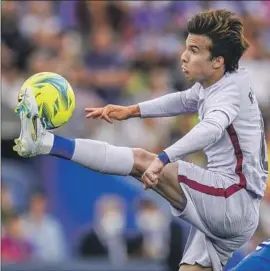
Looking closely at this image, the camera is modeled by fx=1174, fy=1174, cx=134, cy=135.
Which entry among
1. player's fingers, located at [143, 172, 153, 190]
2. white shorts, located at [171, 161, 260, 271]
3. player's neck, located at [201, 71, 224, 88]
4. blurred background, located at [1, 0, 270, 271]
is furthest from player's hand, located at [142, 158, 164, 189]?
blurred background, located at [1, 0, 270, 271]

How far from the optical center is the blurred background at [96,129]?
12906mm

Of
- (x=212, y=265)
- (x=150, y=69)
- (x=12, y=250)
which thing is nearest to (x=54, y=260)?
(x=12, y=250)

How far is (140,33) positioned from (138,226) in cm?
353

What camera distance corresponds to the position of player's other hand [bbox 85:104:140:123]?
809cm

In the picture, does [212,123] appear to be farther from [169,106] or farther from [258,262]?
[258,262]

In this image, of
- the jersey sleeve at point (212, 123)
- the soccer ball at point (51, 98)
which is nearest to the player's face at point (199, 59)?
the jersey sleeve at point (212, 123)

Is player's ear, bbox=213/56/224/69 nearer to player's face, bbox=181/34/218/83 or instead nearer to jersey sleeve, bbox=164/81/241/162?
player's face, bbox=181/34/218/83

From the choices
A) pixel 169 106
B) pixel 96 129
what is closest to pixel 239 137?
pixel 169 106

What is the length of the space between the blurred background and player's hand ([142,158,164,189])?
13.2 ft

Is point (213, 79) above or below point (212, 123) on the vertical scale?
above

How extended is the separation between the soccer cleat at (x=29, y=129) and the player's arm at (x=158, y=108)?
2.01 ft

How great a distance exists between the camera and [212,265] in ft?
26.6

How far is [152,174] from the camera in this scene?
722 centimetres

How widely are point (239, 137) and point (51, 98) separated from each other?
1.27 meters
